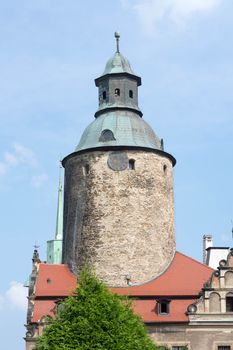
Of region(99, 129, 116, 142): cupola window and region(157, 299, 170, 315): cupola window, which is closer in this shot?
region(157, 299, 170, 315): cupola window

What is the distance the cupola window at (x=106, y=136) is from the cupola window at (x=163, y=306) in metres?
9.58

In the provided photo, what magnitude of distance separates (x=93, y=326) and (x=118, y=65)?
20.3 metres

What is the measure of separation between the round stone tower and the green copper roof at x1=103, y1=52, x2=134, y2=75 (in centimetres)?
308

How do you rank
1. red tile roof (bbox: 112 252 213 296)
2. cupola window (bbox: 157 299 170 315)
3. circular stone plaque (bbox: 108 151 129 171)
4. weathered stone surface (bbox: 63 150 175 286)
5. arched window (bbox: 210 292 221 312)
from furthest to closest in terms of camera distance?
circular stone plaque (bbox: 108 151 129 171) < weathered stone surface (bbox: 63 150 175 286) < red tile roof (bbox: 112 252 213 296) < cupola window (bbox: 157 299 170 315) < arched window (bbox: 210 292 221 312)

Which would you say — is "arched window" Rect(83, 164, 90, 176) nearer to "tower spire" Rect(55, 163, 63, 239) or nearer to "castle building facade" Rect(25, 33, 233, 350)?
"castle building facade" Rect(25, 33, 233, 350)

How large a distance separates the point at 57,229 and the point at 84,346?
36946 mm

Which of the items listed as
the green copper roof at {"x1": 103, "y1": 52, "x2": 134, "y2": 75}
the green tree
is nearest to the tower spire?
the green copper roof at {"x1": 103, "y1": 52, "x2": 134, "y2": 75}

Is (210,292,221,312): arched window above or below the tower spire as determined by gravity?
below

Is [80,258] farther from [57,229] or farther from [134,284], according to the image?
[57,229]

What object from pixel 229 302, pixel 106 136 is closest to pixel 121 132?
pixel 106 136

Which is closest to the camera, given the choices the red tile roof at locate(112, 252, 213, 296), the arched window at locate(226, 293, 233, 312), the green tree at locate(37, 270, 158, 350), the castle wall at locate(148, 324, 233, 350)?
the green tree at locate(37, 270, 158, 350)

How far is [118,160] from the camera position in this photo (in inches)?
1753

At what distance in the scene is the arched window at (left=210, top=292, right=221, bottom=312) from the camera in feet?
132

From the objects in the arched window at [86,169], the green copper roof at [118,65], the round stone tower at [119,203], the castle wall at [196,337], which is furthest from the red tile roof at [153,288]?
the green copper roof at [118,65]
